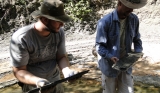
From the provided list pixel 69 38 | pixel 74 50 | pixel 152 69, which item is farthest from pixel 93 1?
pixel 152 69

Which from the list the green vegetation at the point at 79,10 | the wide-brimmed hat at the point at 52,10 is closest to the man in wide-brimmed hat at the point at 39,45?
the wide-brimmed hat at the point at 52,10

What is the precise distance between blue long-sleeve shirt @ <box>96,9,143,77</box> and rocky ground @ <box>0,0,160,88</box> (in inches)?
82.9

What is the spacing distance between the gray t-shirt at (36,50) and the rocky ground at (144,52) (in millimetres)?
2810

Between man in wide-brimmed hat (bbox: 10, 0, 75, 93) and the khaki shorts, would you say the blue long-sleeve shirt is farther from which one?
man in wide-brimmed hat (bbox: 10, 0, 75, 93)

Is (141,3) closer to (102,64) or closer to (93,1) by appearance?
(102,64)

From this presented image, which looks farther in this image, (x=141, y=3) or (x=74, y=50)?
(x=74, y=50)

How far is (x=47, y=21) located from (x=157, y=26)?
7322 millimetres

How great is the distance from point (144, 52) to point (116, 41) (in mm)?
3694

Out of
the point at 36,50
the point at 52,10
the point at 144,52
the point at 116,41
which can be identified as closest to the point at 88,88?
the point at 116,41

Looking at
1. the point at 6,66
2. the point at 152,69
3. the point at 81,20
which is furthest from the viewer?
the point at 81,20

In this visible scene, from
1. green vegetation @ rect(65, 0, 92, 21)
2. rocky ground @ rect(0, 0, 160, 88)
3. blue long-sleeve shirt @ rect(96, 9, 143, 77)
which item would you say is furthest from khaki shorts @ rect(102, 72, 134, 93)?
green vegetation @ rect(65, 0, 92, 21)

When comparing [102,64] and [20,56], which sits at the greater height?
[20,56]

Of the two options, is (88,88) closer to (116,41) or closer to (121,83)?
(121,83)

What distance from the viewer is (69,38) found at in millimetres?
8445
